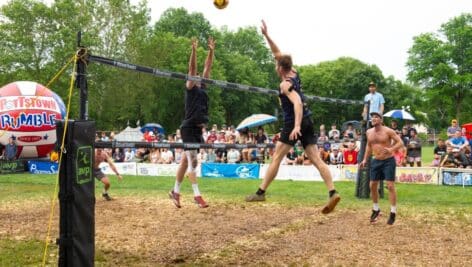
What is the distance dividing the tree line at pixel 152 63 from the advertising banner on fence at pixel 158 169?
787 inches

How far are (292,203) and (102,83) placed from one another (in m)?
34.8

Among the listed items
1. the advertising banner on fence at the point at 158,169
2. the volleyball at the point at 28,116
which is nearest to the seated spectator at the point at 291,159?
the advertising banner on fence at the point at 158,169

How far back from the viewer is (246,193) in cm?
1333

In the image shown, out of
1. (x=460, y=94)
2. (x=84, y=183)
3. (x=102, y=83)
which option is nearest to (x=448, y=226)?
(x=84, y=183)

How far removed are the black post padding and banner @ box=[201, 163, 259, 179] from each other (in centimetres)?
1299

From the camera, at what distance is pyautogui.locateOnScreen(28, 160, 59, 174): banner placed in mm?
20406

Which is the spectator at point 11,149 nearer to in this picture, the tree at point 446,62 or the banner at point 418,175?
the banner at point 418,175

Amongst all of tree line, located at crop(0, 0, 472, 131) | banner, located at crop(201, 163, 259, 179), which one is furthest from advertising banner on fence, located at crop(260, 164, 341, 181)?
tree line, located at crop(0, 0, 472, 131)

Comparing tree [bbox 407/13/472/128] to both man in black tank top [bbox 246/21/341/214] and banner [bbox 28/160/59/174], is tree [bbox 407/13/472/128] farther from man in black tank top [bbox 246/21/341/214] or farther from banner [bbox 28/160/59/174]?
man in black tank top [bbox 246/21/341/214]

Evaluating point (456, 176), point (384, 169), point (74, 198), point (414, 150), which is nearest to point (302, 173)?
point (414, 150)

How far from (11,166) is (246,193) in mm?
11543

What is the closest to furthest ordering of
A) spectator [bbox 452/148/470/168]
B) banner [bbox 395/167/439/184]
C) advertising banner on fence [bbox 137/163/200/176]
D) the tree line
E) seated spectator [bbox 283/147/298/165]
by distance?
banner [bbox 395/167/439/184] < spectator [bbox 452/148/470/168] < seated spectator [bbox 283/147/298/165] < advertising banner on fence [bbox 137/163/200/176] < the tree line

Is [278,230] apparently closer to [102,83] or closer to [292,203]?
[292,203]

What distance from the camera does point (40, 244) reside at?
275 inches
